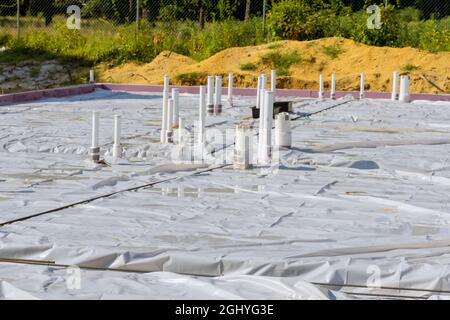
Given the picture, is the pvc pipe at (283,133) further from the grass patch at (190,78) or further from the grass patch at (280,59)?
the grass patch at (280,59)

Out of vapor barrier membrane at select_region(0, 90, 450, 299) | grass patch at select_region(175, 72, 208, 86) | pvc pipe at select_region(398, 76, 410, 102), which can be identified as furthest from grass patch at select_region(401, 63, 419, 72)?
vapor barrier membrane at select_region(0, 90, 450, 299)

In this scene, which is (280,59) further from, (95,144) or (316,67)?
(95,144)

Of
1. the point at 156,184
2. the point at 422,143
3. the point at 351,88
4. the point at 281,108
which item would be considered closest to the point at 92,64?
the point at 351,88

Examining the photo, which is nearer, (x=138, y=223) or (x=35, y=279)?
(x=35, y=279)

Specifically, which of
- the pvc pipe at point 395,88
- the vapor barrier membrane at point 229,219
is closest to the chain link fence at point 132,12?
the pvc pipe at point 395,88

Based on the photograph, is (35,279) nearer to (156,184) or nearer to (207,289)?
(207,289)

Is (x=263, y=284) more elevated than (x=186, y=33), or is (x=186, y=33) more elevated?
(x=186, y=33)

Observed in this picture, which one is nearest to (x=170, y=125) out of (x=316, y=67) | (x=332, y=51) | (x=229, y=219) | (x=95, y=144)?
(x=95, y=144)

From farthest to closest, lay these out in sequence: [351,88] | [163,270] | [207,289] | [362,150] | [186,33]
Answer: [186,33]
[351,88]
[362,150]
[163,270]
[207,289]

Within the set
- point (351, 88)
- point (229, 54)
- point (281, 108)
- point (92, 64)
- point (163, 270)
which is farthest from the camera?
point (92, 64)

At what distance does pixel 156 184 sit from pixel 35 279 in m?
3.73

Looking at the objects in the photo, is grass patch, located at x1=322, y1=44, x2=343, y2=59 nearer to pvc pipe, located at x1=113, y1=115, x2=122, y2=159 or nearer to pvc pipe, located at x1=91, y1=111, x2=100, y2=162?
pvc pipe, located at x1=113, y1=115, x2=122, y2=159

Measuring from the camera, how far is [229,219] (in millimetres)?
8219

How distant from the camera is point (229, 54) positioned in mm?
26203
